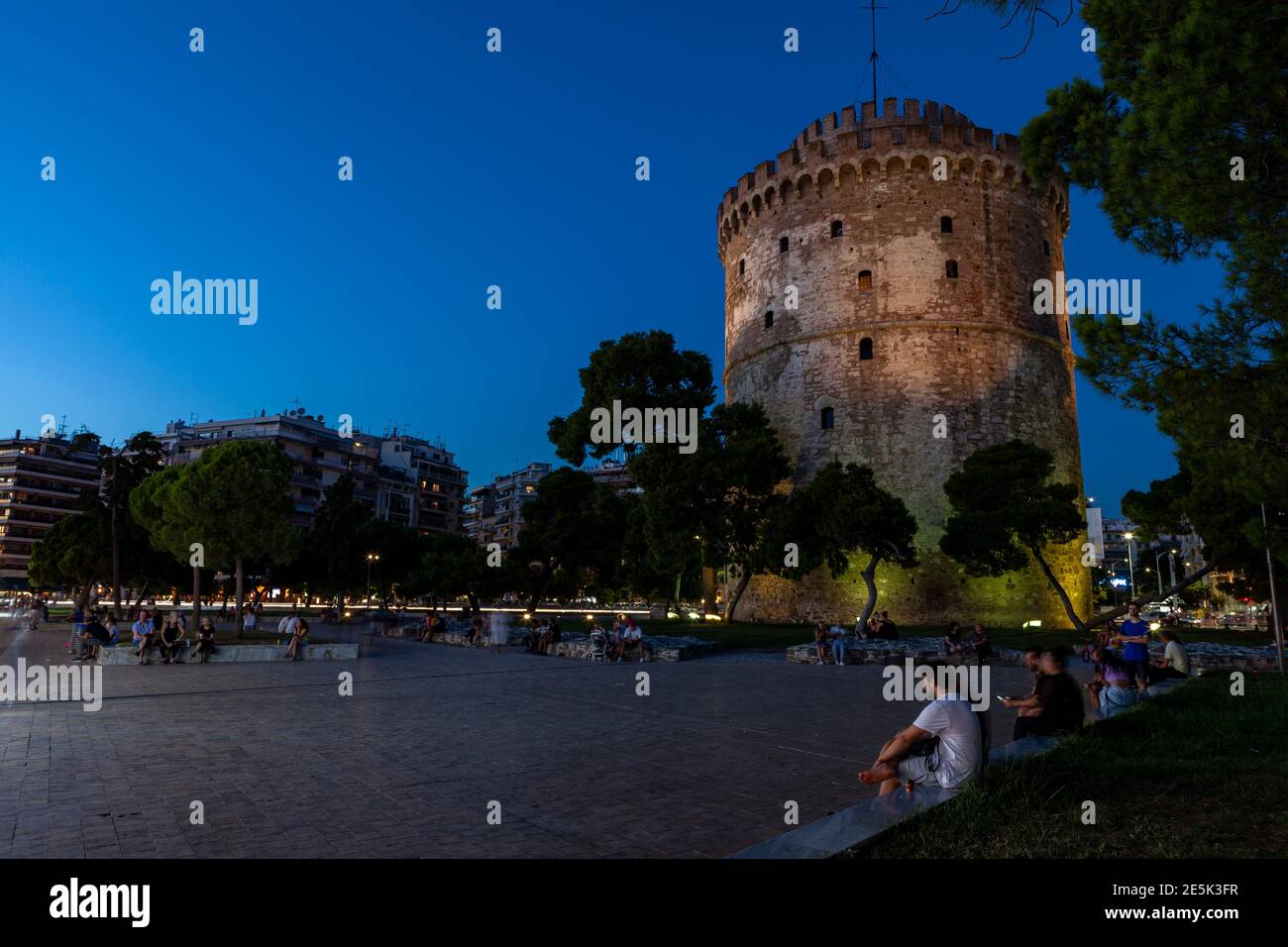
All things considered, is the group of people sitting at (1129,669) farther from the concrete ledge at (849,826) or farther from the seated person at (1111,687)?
the concrete ledge at (849,826)

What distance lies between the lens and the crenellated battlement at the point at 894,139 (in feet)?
112

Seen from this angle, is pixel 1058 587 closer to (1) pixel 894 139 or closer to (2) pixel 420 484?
(1) pixel 894 139

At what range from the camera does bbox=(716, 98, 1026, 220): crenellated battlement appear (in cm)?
3412

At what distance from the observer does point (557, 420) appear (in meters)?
34.2

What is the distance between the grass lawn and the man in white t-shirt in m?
0.22

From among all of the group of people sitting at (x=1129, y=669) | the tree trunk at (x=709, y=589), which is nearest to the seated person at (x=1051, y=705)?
the group of people sitting at (x=1129, y=669)

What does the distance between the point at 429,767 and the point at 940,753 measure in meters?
4.40

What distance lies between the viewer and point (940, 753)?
19.0 ft

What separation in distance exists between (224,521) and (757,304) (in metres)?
24.1

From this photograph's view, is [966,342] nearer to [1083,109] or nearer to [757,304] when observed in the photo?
[757,304]

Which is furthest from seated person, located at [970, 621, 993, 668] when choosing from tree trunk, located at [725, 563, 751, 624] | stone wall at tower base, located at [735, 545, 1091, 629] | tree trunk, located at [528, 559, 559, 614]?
tree trunk, located at [528, 559, 559, 614]

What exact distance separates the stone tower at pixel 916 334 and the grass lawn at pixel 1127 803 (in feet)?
81.3
